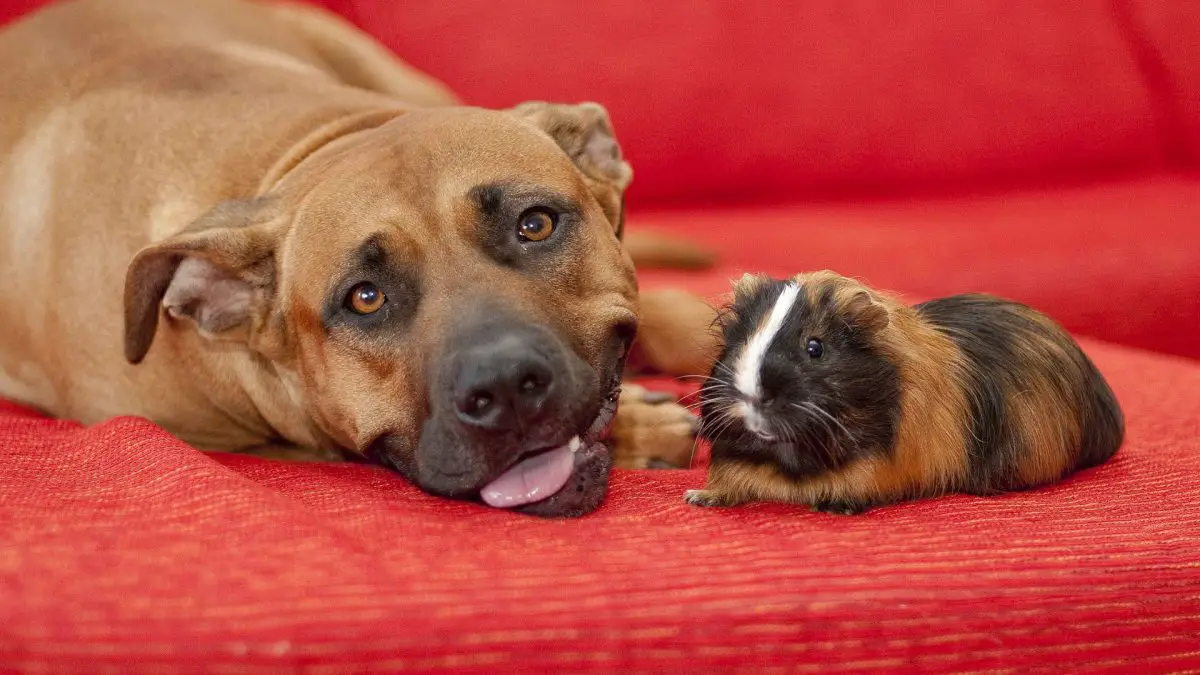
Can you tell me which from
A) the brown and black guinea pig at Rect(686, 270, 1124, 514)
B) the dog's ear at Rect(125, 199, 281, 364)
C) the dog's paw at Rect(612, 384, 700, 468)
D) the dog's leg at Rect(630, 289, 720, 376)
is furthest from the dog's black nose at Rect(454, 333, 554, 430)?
the dog's leg at Rect(630, 289, 720, 376)

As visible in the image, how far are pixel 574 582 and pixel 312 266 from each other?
102 cm

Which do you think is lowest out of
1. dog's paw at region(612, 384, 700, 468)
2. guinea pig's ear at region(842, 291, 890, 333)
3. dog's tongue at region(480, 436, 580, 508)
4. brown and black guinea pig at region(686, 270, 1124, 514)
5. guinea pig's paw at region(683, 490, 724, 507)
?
dog's paw at region(612, 384, 700, 468)

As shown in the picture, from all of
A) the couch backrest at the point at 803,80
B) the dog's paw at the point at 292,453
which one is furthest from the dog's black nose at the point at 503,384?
the couch backrest at the point at 803,80

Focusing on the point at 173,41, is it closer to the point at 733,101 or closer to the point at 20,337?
the point at 20,337

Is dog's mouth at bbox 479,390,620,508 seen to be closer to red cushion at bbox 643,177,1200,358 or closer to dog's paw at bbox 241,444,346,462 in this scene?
dog's paw at bbox 241,444,346,462

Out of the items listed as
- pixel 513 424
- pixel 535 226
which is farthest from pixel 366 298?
pixel 513 424

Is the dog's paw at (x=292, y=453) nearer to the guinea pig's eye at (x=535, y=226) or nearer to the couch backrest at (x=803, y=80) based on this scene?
the guinea pig's eye at (x=535, y=226)

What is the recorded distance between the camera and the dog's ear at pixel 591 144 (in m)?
2.54

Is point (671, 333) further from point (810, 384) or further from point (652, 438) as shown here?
point (810, 384)

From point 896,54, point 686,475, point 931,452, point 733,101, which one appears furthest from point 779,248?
point 931,452

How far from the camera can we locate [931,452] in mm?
1818

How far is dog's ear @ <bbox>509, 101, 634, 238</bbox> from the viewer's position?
2535 mm

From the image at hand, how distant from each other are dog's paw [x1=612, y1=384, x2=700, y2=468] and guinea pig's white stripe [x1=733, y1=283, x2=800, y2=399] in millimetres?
631

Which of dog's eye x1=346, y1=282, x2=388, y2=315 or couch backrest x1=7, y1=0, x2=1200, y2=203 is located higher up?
couch backrest x1=7, y1=0, x2=1200, y2=203
